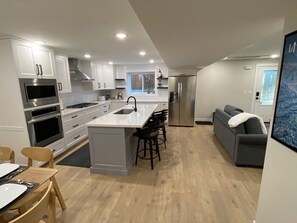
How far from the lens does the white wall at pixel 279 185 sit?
109 centimetres

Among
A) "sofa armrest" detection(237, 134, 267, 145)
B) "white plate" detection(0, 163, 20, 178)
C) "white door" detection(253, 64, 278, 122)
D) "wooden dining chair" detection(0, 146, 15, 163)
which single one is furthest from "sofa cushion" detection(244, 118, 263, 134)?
"wooden dining chair" detection(0, 146, 15, 163)

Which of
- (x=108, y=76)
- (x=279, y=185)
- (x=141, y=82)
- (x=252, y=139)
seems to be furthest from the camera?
(x=141, y=82)

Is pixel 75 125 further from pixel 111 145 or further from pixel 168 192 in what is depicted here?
pixel 168 192

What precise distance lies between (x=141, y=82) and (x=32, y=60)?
4.15m

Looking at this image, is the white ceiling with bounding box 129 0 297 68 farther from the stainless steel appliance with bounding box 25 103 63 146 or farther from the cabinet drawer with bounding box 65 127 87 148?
the cabinet drawer with bounding box 65 127 87 148

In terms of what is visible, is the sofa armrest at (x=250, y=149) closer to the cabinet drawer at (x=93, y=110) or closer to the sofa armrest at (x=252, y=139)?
the sofa armrest at (x=252, y=139)

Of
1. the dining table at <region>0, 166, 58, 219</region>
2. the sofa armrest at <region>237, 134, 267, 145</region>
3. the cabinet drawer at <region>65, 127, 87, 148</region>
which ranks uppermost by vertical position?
the dining table at <region>0, 166, 58, 219</region>

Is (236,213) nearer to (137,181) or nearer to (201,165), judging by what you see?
(201,165)

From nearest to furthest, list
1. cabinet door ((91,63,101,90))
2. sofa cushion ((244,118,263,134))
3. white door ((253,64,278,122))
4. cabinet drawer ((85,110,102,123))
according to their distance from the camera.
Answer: sofa cushion ((244,118,263,134))
cabinet drawer ((85,110,102,123))
cabinet door ((91,63,101,90))
white door ((253,64,278,122))

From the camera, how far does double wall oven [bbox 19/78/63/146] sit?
2676mm

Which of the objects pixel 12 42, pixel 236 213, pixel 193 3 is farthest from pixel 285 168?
pixel 12 42

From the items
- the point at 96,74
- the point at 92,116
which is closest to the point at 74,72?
the point at 96,74

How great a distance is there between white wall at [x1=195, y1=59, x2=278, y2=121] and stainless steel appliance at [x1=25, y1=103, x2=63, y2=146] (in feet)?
15.7

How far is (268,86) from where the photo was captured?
18.2 feet
